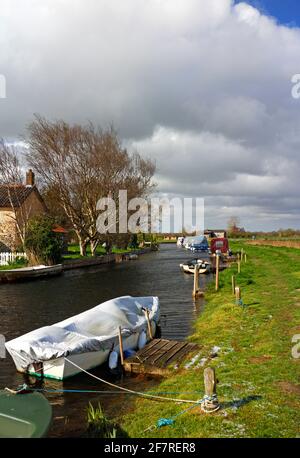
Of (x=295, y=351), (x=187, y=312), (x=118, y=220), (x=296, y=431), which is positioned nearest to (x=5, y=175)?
(x=118, y=220)

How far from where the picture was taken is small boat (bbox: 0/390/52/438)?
6.81m

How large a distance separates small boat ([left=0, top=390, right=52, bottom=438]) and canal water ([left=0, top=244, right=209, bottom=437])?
112 centimetres

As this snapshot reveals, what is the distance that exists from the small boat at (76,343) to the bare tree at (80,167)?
38020 mm

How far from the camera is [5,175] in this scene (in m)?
48.0

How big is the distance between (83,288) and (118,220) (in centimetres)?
3101

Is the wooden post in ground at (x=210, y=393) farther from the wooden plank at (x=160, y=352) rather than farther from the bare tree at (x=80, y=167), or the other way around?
the bare tree at (x=80, y=167)

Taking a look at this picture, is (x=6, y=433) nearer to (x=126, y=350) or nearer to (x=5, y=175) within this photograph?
(x=126, y=350)

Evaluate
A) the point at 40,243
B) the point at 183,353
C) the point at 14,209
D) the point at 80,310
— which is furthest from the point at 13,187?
the point at 183,353

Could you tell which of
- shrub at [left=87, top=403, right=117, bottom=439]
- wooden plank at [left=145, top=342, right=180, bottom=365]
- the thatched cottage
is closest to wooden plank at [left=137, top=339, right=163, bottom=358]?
wooden plank at [left=145, top=342, right=180, bottom=365]

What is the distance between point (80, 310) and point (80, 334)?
8.96 meters

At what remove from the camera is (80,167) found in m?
52.0

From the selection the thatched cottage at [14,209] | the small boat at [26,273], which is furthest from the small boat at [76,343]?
the thatched cottage at [14,209]

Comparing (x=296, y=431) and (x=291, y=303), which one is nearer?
(x=296, y=431)

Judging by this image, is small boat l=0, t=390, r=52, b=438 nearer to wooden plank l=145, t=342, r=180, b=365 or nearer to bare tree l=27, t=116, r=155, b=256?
wooden plank l=145, t=342, r=180, b=365
